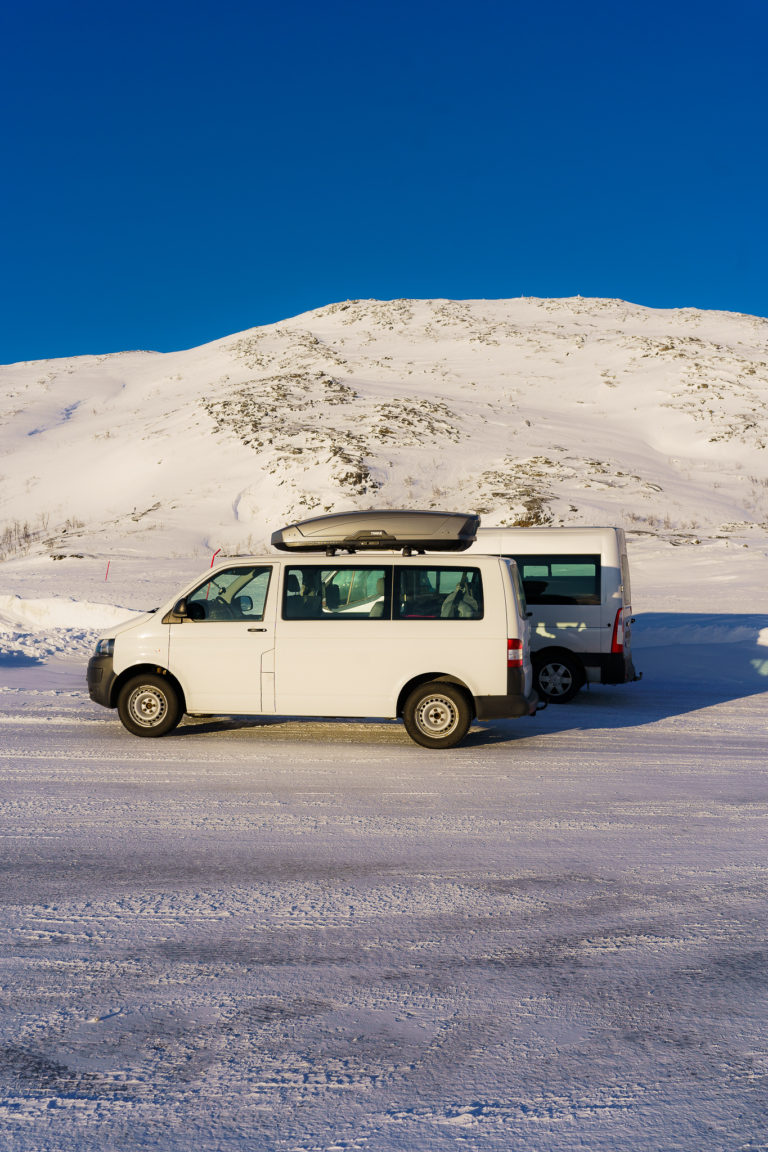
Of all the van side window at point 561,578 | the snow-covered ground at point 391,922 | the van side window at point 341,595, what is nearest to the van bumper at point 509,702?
the snow-covered ground at point 391,922

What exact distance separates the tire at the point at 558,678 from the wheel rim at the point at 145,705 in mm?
5219

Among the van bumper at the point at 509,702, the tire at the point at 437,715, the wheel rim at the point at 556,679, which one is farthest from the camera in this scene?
the wheel rim at the point at 556,679

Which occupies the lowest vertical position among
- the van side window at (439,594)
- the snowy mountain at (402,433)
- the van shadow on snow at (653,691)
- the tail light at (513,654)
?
the van shadow on snow at (653,691)

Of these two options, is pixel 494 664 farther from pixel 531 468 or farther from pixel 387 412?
pixel 387 412

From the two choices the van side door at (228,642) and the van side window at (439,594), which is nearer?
the van side window at (439,594)

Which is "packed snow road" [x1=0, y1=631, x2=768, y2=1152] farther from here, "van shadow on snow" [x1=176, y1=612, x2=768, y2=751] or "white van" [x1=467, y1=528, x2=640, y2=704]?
"white van" [x1=467, y1=528, x2=640, y2=704]

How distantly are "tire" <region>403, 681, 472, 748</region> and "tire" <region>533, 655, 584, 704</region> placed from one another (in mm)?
3448

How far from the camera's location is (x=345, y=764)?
28.5 feet

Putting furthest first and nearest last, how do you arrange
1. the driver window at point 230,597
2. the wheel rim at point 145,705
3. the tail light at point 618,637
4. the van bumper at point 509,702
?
the tail light at point 618,637 → the wheel rim at point 145,705 → the driver window at point 230,597 → the van bumper at point 509,702

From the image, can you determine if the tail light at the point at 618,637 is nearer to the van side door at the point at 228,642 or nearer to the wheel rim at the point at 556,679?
the wheel rim at the point at 556,679

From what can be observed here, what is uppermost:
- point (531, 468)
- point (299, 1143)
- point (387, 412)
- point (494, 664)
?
point (387, 412)

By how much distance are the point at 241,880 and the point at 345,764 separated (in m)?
3.11

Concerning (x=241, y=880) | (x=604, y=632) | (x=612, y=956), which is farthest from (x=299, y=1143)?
(x=604, y=632)

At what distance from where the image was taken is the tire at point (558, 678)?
40.5 ft
